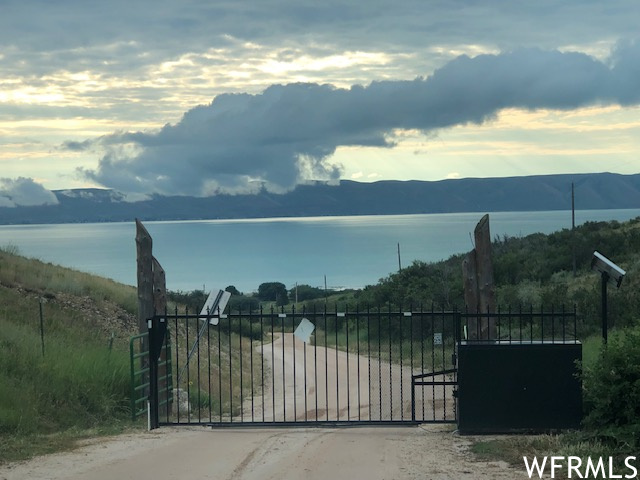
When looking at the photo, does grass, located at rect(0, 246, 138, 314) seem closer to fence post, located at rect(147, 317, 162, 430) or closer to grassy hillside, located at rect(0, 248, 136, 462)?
grassy hillside, located at rect(0, 248, 136, 462)

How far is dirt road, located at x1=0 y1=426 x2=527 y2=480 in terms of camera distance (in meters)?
9.60

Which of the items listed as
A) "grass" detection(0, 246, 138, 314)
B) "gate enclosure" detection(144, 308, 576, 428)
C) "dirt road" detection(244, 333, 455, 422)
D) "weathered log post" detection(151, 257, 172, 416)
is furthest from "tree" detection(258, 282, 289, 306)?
"weathered log post" detection(151, 257, 172, 416)

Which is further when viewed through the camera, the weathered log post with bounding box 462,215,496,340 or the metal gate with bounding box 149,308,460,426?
the weathered log post with bounding box 462,215,496,340

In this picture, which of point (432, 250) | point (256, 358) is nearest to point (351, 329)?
point (256, 358)

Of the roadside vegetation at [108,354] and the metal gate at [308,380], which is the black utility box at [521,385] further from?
the metal gate at [308,380]

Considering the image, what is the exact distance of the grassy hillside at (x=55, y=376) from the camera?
40.5 ft

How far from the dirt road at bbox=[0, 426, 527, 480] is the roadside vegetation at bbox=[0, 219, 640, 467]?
1.86 feet

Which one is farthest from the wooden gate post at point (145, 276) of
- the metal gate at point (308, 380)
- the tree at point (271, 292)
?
the tree at point (271, 292)

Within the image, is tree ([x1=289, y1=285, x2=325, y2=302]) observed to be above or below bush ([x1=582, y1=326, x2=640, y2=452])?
below

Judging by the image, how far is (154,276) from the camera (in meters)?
14.0

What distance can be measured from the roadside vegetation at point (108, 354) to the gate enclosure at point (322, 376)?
2.13ft

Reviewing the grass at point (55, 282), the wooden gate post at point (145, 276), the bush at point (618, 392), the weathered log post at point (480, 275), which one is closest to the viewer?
the bush at point (618, 392)

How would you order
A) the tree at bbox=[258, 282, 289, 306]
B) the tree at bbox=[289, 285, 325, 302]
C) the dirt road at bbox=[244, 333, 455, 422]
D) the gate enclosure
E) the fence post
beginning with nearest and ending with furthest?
the gate enclosure < the fence post < the dirt road at bbox=[244, 333, 455, 422] < the tree at bbox=[289, 285, 325, 302] < the tree at bbox=[258, 282, 289, 306]

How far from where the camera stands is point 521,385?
37.8 ft
